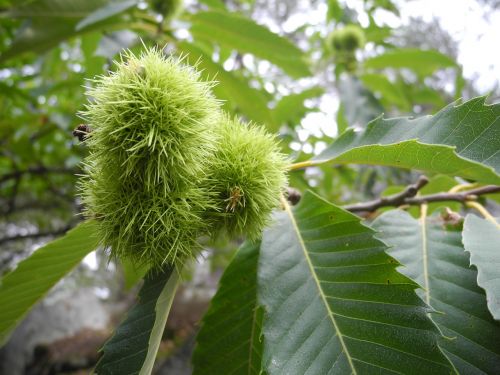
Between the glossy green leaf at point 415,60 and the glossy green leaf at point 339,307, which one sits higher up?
the glossy green leaf at point 415,60

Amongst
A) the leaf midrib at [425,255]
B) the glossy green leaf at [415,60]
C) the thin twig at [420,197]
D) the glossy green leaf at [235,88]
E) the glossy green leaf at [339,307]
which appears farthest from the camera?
the glossy green leaf at [415,60]

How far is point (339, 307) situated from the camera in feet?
3.28

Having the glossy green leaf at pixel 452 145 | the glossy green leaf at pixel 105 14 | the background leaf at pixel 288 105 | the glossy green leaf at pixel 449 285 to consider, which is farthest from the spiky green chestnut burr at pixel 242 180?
the background leaf at pixel 288 105

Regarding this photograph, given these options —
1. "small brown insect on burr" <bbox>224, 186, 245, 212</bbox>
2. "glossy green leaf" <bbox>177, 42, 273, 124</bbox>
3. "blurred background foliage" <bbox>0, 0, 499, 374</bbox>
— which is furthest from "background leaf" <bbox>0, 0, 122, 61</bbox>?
"small brown insect on burr" <bbox>224, 186, 245, 212</bbox>

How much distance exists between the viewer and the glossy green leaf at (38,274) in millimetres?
1266

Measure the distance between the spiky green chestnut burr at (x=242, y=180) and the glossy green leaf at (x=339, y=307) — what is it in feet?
0.38

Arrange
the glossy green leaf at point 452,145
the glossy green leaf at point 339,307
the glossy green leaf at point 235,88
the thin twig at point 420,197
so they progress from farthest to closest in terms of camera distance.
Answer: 1. the glossy green leaf at point 235,88
2. the thin twig at point 420,197
3. the glossy green leaf at point 452,145
4. the glossy green leaf at point 339,307

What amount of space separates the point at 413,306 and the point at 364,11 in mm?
3327

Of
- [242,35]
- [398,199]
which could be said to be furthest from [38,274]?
[242,35]

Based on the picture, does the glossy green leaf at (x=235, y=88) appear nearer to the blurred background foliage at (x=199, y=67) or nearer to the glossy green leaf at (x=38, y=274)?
the blurred background foliage at (x=199, y=67)

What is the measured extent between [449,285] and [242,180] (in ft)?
2.01

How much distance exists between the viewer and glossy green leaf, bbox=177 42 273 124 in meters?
2.20

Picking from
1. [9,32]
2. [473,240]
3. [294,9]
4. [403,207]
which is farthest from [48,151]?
[294,9]

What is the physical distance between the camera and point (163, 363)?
5.31 meters
